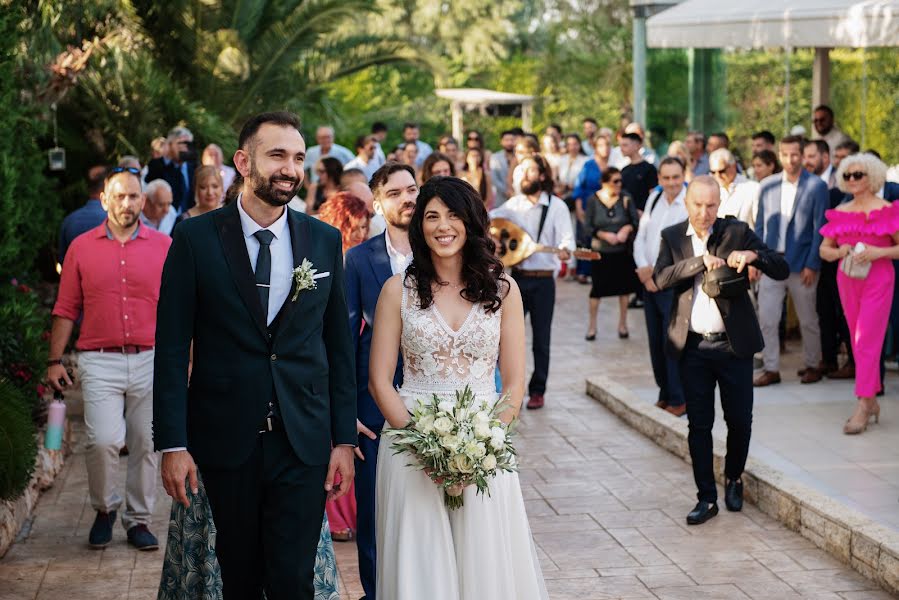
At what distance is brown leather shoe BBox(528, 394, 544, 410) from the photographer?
11570 millimetres

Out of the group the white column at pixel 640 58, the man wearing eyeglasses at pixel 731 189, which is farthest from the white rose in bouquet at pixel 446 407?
the white column at pixel 640 58

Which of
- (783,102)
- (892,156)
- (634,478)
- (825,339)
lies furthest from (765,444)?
(783,102)

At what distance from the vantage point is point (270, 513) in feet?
15.5

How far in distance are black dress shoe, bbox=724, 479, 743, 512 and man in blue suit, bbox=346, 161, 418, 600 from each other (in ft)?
9.12

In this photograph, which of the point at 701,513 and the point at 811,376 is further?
the point at 811,376

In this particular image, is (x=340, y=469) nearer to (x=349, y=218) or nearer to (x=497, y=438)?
(x=497, y=438)

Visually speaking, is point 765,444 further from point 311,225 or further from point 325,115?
point 325,115

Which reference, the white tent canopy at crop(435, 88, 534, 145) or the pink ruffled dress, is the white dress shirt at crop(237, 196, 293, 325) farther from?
the white tent canopy at crop(435, 88, 534, 145)

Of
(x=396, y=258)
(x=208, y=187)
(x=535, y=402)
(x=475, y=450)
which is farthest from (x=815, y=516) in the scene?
(x=208, y=187)

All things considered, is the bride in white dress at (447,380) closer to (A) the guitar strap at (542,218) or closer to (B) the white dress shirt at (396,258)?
(B) the white dress shirt at (396,258)

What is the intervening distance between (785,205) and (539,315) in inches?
95.9

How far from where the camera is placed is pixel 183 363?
4.60 metres

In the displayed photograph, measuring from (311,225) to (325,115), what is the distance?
1886cm

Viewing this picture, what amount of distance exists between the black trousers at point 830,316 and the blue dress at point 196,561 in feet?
26.2
